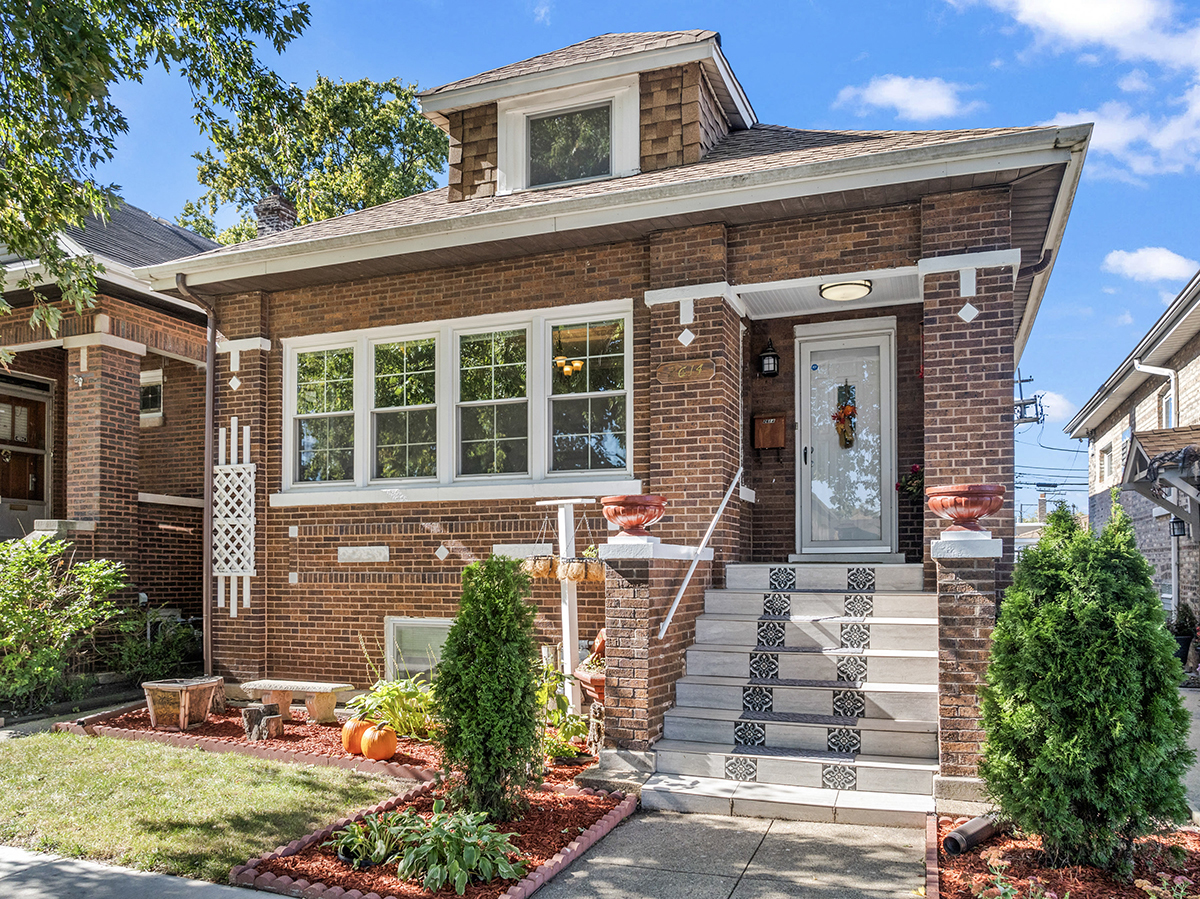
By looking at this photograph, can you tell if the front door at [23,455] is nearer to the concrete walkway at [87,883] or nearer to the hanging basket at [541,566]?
the concrete walkway at [87,883]

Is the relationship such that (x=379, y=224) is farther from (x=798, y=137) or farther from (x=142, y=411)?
(x=142, y=411)

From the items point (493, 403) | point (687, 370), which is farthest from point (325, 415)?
point (687, 370)

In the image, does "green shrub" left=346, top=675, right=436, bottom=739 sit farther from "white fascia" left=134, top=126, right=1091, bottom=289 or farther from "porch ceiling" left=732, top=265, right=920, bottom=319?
"porch ceiling" left=732, top=265, right=920, bottom=319

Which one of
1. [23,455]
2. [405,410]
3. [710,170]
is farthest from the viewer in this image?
[23,455]

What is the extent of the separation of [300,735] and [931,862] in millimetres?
5194

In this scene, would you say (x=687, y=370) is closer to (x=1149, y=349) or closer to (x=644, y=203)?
(x=644, y=203)

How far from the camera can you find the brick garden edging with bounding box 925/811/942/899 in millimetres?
3943

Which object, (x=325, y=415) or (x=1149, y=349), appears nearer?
(x=325, y=415)

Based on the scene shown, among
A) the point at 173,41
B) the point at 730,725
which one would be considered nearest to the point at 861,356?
the point at 730,725

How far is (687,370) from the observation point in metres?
7.49

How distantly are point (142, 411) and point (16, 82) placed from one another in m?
7.57

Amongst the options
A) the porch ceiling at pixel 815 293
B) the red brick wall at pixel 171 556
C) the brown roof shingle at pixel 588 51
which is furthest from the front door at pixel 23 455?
the porch ceiling at pixel 815 293

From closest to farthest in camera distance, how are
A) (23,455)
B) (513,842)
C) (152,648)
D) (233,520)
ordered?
(513,842) < (233,520) < (152,648) < (23,455)

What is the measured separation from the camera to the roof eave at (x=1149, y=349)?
11430 millimetres
